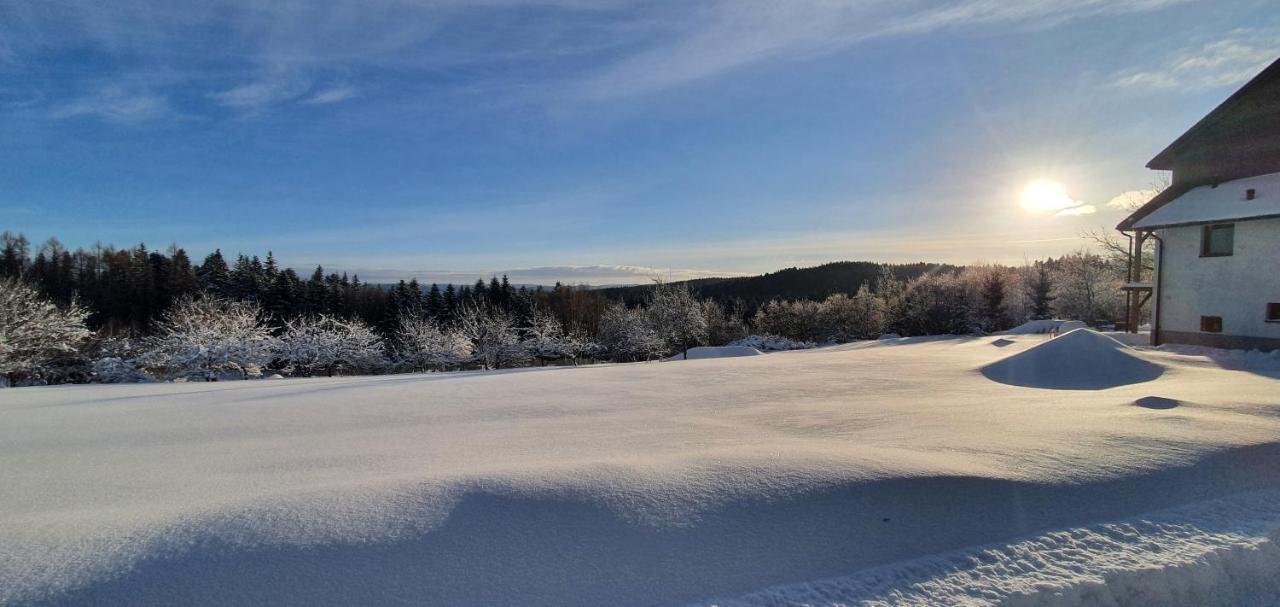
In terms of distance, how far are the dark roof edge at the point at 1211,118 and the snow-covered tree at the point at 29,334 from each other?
38.8 metres

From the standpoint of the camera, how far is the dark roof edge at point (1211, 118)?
1515 centimetres

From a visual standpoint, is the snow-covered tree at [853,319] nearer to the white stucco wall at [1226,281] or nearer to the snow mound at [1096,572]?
the white stucco wall at [1226,281]

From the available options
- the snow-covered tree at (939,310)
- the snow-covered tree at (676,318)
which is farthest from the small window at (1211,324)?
the snow-covered tree at (676,318)

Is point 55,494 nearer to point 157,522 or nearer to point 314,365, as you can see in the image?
point 157,522

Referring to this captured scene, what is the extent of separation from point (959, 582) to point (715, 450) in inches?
78.8

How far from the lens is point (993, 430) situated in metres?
5.33

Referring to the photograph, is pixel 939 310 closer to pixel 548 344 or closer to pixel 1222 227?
pixel 1222 227

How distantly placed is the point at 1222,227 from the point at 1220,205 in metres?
0.68

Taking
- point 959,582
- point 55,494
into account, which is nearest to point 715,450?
point 959,582

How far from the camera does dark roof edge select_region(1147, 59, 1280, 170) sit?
49.7ft

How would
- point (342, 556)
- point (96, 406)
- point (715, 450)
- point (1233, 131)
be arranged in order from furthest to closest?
point (1233, 131), point (96, 406), point (715, 450), point (342, 556)

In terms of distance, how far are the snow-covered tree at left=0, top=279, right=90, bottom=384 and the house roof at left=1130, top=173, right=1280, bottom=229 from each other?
37549 millimetres

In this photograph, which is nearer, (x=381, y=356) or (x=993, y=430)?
(x=993, y=430)

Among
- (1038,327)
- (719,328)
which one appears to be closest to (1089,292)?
(1038,327)
